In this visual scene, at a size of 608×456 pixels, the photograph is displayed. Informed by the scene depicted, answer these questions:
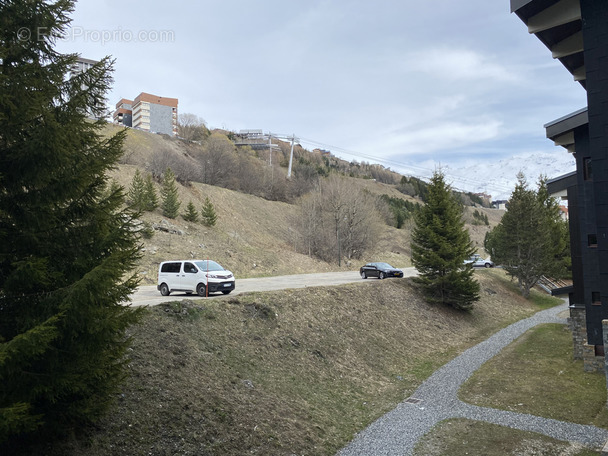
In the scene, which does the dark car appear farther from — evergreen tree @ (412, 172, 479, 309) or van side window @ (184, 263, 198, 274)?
van side window @ (184, 263, 198, 274)

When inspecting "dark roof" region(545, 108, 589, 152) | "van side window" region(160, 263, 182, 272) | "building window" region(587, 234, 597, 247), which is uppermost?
→ "dark roof" region(545, 108, 589, 152)

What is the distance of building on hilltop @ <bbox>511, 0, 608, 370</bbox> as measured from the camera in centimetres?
848

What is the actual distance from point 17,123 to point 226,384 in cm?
786

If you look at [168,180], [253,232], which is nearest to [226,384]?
[168,180]

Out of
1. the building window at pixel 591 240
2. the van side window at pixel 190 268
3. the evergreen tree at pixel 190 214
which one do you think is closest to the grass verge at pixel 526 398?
the building window at pixel 591 240

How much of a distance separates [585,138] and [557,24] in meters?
5.81

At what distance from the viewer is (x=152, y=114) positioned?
103938 millimetres

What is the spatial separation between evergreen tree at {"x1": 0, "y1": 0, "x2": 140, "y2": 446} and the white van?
11482 mm

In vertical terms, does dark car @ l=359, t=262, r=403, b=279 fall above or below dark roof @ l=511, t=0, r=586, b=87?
below

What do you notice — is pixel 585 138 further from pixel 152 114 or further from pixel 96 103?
pixel 152 114

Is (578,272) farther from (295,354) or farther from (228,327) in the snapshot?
(228,327)

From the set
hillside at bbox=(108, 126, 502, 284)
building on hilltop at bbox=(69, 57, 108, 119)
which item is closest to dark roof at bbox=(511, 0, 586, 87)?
building on hilltop at bbox=(69, 57, 108, 119)

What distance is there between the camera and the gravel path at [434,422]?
9.71m

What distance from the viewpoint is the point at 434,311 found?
83.7 ft
